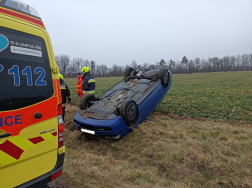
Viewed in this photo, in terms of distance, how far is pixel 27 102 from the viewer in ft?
5.84

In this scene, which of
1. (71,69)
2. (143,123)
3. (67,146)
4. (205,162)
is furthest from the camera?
(71,69)

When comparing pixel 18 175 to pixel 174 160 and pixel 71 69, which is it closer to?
pixel 174 160

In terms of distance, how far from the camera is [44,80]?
78.0 inches

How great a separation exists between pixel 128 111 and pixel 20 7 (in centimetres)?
313

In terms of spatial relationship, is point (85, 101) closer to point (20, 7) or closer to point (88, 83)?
point (88, 83)

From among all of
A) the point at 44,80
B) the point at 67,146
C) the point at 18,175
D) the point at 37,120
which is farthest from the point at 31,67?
the point at 67,146

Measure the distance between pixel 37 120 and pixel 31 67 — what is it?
60cm

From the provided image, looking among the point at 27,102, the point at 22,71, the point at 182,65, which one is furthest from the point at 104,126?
the point at 182,65

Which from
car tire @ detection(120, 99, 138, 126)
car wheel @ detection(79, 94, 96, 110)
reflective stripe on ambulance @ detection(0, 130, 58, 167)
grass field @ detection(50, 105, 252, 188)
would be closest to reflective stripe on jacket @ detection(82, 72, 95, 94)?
car wheel @ detection(79, 94, 96, 110)

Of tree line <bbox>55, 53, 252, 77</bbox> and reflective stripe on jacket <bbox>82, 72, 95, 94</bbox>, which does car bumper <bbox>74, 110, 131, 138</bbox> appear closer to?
reflective stripe on jacket <bbox>82, 72, 95, 94</bbox>

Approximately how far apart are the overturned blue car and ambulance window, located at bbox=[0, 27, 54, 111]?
2.16m

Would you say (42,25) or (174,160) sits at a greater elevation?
(42,25)

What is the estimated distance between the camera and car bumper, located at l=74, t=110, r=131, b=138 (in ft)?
12.8

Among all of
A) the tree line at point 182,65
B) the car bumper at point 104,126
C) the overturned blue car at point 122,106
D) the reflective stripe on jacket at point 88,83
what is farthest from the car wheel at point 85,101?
the tree line at point 182,65
